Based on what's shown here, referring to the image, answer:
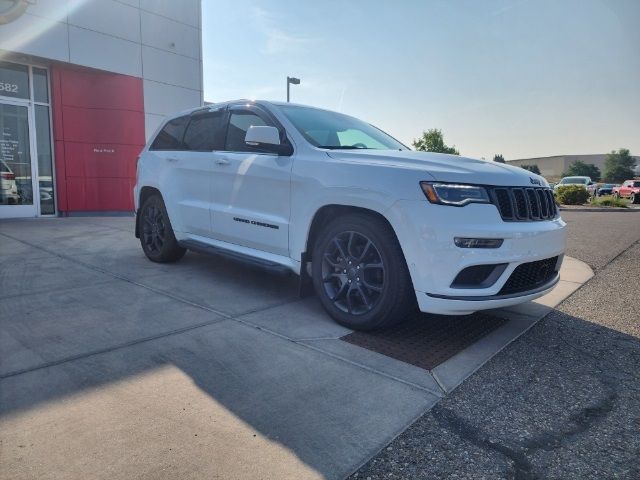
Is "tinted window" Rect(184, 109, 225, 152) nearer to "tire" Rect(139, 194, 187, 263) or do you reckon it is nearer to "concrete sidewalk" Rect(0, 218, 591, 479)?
"tire" Rect(139, 194, 187, 263)

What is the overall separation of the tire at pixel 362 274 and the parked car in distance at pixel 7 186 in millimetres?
10227

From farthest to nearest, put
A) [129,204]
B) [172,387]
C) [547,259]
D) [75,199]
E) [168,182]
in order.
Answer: [129,204] → [75,199] → [168,182] → [547,259] → [172,387]

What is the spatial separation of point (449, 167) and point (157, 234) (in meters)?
3.85

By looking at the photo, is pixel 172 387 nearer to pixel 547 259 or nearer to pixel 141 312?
pixel 141 312

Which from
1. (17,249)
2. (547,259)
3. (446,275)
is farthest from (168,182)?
(547,259)

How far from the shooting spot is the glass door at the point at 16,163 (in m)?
10.9

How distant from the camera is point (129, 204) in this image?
12.7 metres

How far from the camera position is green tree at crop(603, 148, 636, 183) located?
90188 mm

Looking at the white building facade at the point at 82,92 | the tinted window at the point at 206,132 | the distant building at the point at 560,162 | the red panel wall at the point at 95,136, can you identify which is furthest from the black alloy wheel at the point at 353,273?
the distant building at the point at 560,162

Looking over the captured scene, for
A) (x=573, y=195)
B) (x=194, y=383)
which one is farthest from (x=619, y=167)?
(x=194, y=383)

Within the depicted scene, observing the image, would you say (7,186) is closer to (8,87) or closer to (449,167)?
(8,87)

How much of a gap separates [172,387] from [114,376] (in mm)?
388

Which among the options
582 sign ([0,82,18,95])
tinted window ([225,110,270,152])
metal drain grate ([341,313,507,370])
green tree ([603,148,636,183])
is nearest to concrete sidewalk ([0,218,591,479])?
metal drain grate ([341,313,507,370])

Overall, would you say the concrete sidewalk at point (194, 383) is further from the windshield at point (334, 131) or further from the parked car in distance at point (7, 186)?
the parked car in distance at point (7, 186)
